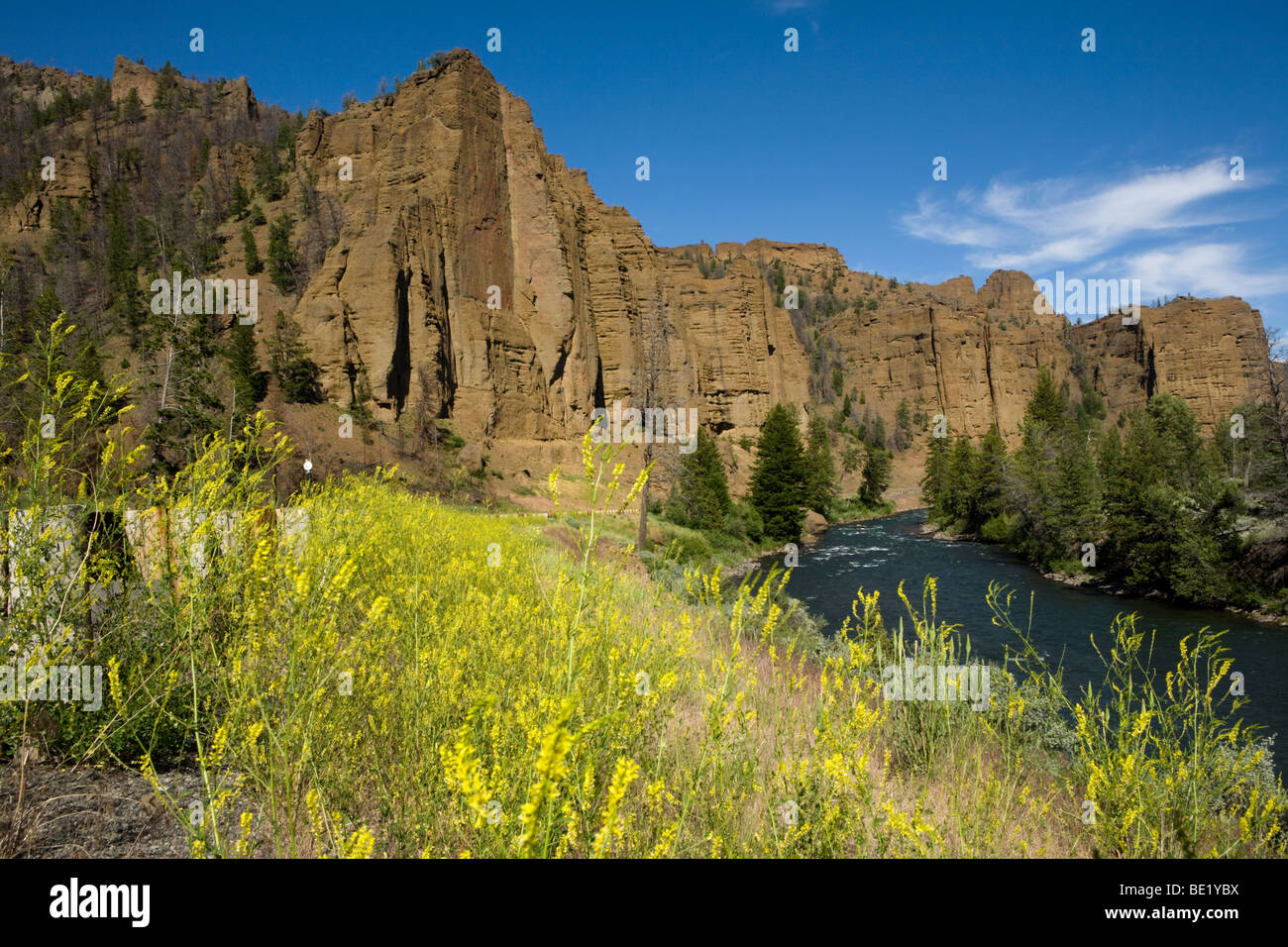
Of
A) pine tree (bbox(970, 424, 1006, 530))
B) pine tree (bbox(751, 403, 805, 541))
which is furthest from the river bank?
pine tree (bbox(751, 403, 805, 541))

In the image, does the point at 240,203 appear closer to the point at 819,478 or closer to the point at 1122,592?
the point at 819,478

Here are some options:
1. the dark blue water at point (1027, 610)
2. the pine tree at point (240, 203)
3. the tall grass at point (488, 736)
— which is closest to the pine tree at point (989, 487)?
the dark blue water at point (1027, 610)

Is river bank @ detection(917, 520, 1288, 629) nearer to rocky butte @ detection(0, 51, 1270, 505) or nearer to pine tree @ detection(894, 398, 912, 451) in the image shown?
rocky butte @ detection(0, 51, 1270, 505)

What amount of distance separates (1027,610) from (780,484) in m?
17.9

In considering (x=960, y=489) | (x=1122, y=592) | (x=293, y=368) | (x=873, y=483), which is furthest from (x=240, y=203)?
(x=1122, y=592)

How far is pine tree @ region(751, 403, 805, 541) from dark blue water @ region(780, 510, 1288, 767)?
2472 millimetres

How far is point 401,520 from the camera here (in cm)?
753

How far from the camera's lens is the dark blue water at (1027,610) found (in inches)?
492

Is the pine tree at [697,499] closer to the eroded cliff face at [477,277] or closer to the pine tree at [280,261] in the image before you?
the eroded cliff face at [477,277]

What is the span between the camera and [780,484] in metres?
35.8
